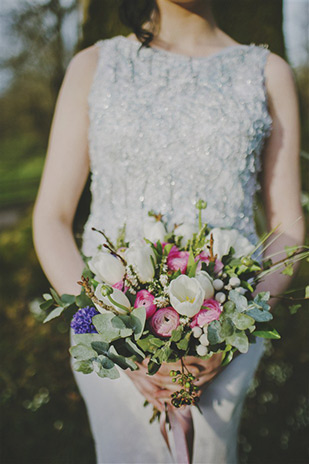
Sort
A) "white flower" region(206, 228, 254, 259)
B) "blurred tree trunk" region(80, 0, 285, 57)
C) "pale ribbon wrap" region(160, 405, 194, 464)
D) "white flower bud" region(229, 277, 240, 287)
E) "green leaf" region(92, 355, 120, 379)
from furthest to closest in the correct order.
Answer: "blurred tree trunk" region(80, 0, 285, 57), "pale ribbon wrap" region(160, 405, 194, 464), "white flower" region(206, 228, 254, 259), "white flower bud" region(229, 277, 240, 287), "green leaf" region(92, 355, 120, 379)

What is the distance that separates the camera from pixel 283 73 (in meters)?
1.92

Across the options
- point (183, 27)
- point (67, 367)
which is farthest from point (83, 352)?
point (67, 367)

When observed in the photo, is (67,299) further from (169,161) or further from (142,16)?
(142,16)

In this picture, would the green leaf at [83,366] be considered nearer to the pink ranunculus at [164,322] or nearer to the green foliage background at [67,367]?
the pink ranunculus at [164,322]

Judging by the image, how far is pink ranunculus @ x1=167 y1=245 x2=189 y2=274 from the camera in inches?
54.6

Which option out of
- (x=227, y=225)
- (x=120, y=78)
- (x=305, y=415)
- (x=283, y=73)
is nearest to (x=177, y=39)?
(x=120, y=78)

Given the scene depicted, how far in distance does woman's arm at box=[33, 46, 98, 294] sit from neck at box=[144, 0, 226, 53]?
0.39 m

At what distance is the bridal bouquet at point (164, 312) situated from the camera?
1289 millimetres

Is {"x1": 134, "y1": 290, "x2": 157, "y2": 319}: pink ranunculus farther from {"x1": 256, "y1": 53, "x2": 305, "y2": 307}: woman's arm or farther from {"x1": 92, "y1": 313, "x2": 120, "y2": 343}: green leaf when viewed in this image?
{"x1": 256, "y1": 53, "x2": 305, "y2": 307}: woman's arm

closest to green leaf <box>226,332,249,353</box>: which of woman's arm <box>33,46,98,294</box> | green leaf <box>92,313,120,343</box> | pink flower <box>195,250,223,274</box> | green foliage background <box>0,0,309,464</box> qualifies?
pink flower <box>195,250,223,274</box>

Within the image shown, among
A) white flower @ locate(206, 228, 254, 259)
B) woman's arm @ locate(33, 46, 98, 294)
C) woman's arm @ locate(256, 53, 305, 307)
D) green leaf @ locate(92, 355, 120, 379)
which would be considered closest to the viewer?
green leaf @ locate(92, 355, 120, 379)

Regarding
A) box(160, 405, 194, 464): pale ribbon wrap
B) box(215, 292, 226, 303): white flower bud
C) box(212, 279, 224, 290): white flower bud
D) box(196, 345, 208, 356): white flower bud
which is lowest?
box(160, 405, 194, 464): pale ribbon wrap

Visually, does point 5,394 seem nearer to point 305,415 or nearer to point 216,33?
point 305,415

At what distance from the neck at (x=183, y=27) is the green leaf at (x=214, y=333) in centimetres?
128
